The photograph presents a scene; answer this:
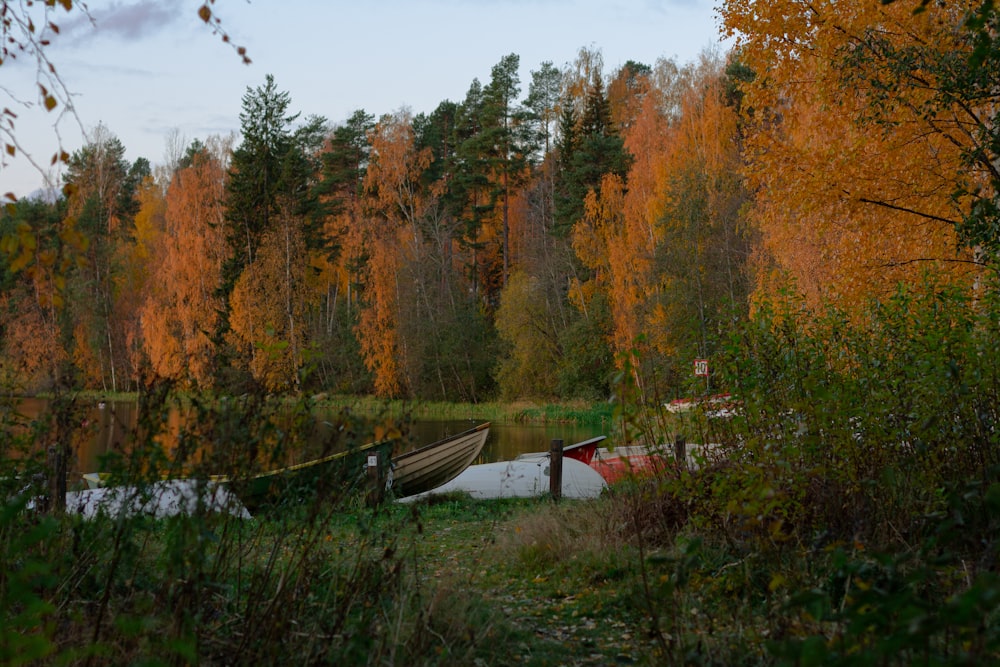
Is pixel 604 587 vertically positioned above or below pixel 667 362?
below

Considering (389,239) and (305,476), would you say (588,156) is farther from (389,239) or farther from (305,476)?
(305,476)

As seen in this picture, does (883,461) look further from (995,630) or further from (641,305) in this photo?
(641,305)

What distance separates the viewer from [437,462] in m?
12.9

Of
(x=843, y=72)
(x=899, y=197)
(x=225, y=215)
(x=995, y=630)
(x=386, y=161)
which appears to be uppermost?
(x=386, y=161)

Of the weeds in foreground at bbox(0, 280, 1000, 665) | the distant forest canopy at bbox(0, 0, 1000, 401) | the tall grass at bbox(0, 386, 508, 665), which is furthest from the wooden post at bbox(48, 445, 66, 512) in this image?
the distant forest canopy at bbox(0, 0, 1000, 401)

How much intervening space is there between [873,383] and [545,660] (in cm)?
281

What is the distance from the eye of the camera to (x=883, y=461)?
521cm

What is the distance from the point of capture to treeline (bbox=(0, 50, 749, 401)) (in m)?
30.8

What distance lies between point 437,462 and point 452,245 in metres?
28.7

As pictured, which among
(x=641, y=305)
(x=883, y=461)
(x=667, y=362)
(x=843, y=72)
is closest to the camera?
(x=883, y=461)

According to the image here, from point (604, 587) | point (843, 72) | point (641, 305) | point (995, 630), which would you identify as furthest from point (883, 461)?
point (641, 305)

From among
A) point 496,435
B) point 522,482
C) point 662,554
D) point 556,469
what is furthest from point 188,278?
point 662,554

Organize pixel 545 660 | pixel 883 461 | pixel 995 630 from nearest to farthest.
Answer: pixel 995 630, pixel 545 660, pixel 883 461

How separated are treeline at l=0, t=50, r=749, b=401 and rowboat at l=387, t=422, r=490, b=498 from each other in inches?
590
